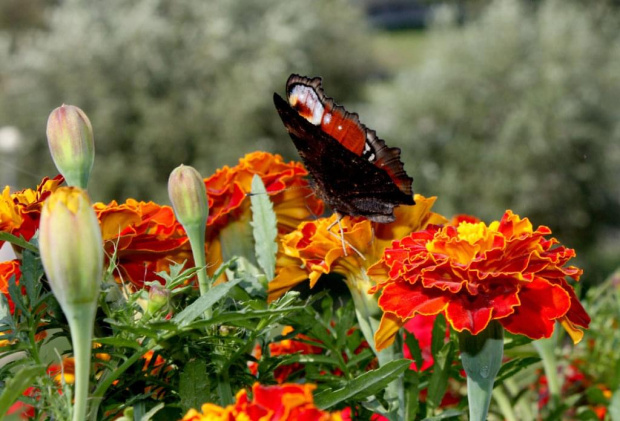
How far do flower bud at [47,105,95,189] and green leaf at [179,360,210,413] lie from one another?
130mm

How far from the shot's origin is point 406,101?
665 cm

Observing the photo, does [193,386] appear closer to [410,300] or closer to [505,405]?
[410,300]

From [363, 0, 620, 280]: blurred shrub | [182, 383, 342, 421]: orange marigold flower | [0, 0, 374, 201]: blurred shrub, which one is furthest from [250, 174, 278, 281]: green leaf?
[0, 0, 374, 201]: blurred shrub

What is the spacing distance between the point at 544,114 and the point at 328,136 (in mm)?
6116

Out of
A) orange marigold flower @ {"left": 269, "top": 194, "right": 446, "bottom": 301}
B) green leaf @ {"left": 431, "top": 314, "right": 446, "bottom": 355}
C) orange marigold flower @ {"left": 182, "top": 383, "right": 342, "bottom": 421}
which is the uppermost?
orange marigold flower @ {"left": 269, "top": 194, "right": 446, "bottom": 301}

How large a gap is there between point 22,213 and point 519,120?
6162mm

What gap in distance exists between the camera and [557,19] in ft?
21.9

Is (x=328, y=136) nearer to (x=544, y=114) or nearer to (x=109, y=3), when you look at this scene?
(x=544, y=114)

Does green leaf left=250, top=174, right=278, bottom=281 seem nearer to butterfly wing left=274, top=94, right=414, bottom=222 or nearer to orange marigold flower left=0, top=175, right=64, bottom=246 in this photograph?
butterfly wing left=274, top=94, right=414, bottom=222

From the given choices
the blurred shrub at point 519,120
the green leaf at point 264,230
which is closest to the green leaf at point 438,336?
the green leaf at point 264,230

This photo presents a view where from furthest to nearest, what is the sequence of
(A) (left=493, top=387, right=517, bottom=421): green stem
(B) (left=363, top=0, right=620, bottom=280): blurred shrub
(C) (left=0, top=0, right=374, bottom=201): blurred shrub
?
(C) (left=0, top=0, right=374, bottom=201): blurred shrub
(B) (left=363, top=0, right=620, bottom=280): blurred shrub
(A) (left=493, top=387, right=517, bottom=421): green stem

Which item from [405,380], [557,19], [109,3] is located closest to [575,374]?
[405,380]

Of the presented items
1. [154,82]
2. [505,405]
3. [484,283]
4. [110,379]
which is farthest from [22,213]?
[154,82]

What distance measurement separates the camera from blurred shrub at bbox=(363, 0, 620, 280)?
6.30m
